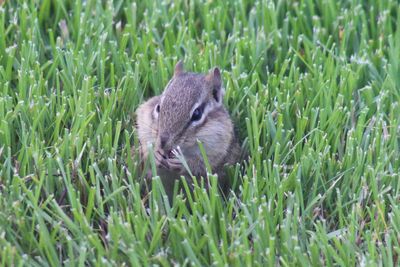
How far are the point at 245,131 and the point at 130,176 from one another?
1046mm

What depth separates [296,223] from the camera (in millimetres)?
4258

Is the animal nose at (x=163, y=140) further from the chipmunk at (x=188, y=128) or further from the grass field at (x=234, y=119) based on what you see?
the grass field at (x=234, y=119)

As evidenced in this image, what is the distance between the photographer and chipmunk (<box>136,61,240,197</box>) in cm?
461

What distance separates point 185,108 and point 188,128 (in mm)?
106

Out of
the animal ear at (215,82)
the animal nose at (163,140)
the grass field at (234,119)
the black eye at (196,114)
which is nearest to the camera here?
the grass field at (234,119)

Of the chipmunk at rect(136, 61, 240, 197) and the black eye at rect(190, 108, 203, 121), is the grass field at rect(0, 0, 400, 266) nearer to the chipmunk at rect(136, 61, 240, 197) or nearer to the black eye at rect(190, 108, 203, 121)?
the chipmunk at rect(136, 61, 240, 197)

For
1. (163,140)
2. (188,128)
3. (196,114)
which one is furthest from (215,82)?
(163,140)

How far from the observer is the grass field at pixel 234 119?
413 cm

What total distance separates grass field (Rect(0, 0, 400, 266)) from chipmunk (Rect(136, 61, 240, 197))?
0.13 m

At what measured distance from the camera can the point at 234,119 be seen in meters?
5.30

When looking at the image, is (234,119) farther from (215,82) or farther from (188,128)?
(188,128)

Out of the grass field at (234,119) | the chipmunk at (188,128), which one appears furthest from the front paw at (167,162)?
the grass field at (234,119)

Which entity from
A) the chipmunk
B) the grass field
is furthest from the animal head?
the grass field

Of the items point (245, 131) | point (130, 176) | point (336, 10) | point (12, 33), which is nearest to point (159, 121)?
point (130, 176)
